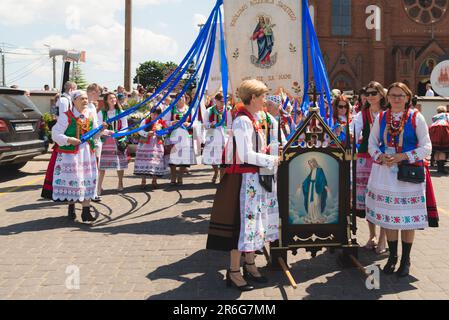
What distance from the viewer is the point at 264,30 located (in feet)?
23.9

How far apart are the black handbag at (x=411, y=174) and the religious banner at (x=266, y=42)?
118 inches

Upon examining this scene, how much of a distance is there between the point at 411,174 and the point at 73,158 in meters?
4.71

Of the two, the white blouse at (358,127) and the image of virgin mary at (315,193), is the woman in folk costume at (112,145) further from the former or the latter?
the image of virgin mary at (315,193)

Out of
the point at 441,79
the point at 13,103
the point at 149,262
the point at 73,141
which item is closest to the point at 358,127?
the point at 149,262

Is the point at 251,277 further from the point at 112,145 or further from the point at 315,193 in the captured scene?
the point at 112,145

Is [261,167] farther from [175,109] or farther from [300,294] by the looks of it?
[175,109]

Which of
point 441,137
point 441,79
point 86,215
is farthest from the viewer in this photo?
point 441,79

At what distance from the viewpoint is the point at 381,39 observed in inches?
1634

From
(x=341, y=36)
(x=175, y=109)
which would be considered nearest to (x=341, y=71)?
(x=341, y=36)

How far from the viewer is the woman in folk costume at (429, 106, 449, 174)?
12977 mm

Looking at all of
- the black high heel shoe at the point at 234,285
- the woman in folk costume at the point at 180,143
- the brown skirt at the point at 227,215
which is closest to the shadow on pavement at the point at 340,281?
the black high heel shoe at the point at 234,285

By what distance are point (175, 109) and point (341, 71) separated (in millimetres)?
33274

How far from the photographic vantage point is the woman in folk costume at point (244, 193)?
4.28 m

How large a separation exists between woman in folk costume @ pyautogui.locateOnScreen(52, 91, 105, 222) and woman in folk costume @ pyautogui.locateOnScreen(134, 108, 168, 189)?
3081 mm
